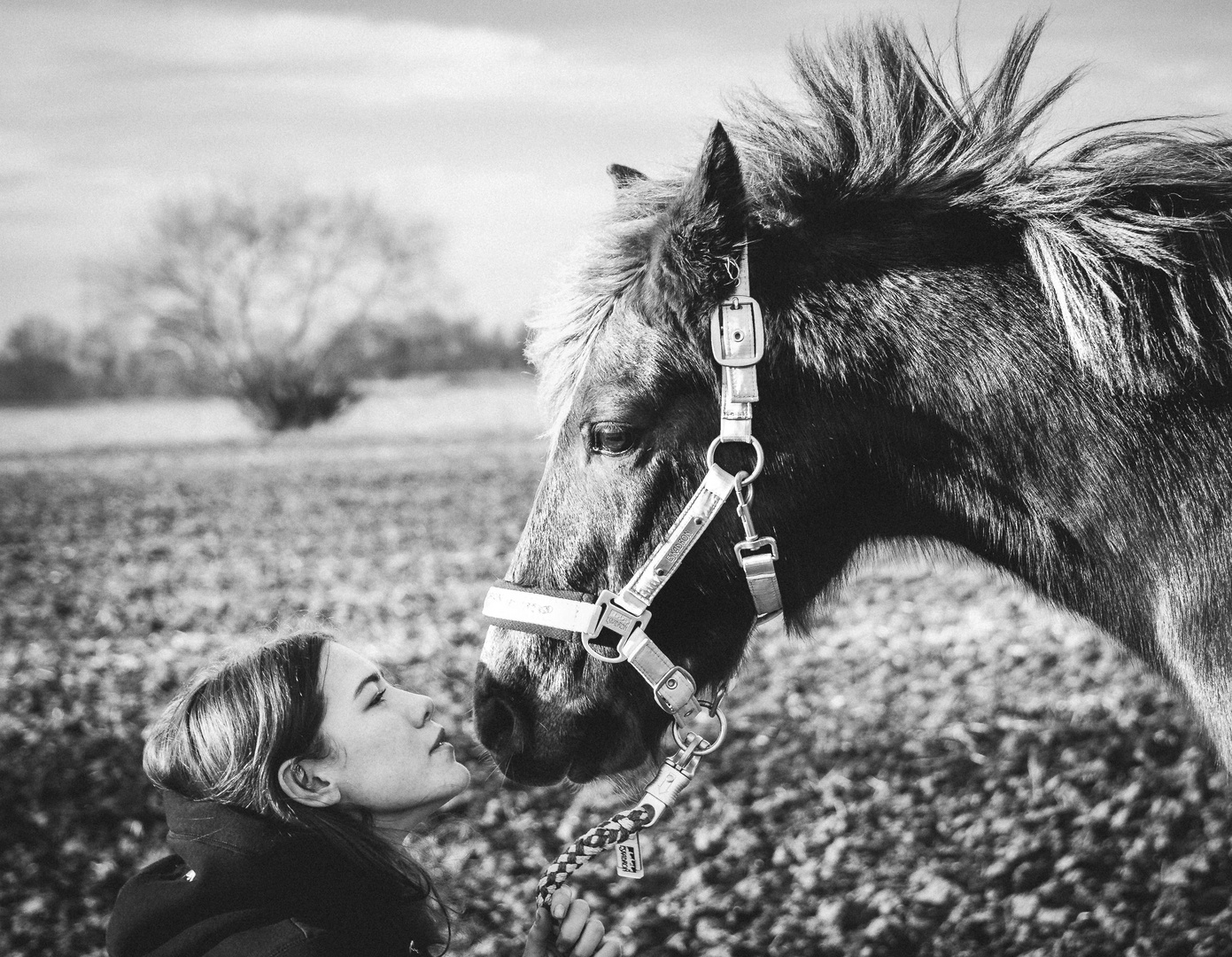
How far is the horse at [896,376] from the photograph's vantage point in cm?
189

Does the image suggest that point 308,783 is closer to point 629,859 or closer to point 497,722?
point 497,722

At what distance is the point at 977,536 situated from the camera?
2.15 meters

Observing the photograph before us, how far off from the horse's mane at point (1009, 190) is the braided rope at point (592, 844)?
967 mm

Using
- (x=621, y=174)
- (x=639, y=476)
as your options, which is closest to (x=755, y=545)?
(x=639, y=476)

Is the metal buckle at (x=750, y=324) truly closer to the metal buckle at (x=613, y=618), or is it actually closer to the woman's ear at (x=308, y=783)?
the metal buckle at (x=613, y=618)

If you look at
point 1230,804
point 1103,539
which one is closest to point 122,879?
point 1103,539

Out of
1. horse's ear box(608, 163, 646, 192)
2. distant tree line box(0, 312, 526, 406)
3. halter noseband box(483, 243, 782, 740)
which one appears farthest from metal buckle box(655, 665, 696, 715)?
distant tree line box(0, 312, 526, 406)

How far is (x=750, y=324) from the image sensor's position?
78.9 inches

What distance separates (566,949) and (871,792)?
3.16 m

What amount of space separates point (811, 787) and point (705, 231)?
378 cm

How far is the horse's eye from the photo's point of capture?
6.81 feet

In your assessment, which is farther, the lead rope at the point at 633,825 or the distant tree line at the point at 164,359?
the distant tree line at the point at 164,359

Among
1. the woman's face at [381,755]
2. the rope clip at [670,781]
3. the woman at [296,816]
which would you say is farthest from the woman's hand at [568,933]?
the woman's face at [381,755]

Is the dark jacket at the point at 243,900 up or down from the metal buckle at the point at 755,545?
down
